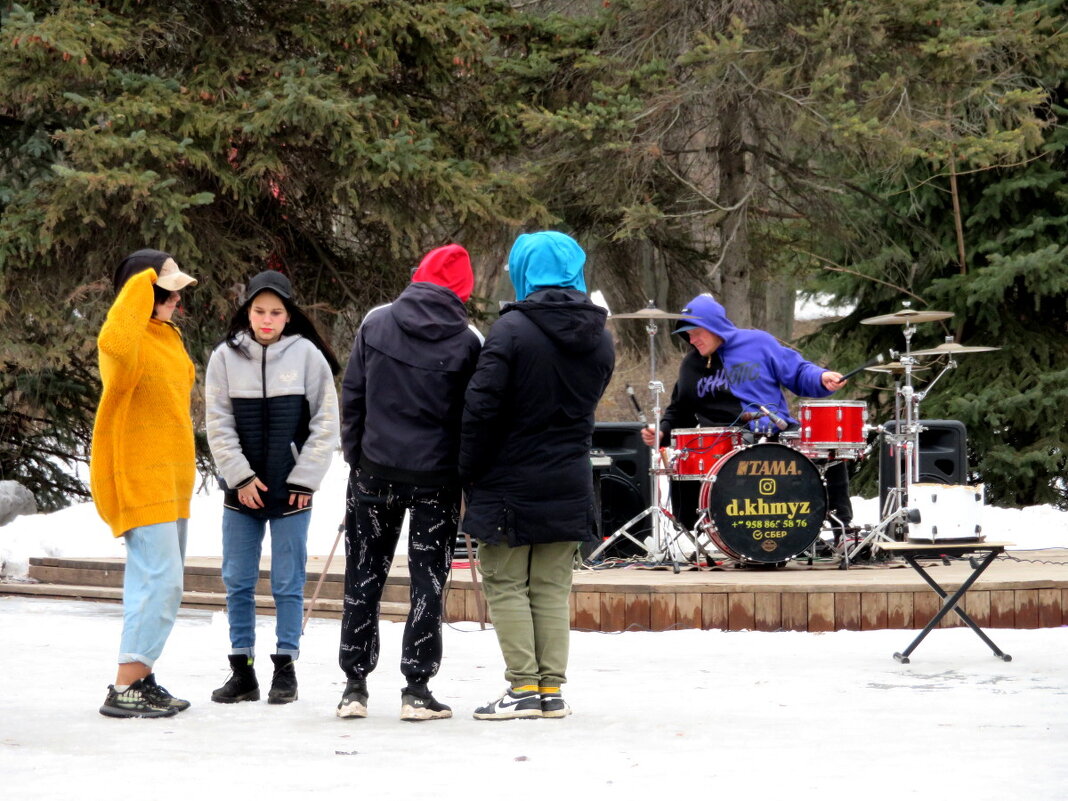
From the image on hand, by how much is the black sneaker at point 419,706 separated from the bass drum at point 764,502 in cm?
408

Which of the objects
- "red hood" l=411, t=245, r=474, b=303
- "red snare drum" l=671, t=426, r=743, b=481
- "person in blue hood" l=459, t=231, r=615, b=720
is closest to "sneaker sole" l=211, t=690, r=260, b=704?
"person in blue hood" l=459, t=231, r=615, b=720

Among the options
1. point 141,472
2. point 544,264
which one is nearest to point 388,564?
point 141,472

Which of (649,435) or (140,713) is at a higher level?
(649,435)

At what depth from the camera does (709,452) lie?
30.8ft

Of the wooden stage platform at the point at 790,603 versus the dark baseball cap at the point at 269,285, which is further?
the wooden stage platform at the point at 790,603

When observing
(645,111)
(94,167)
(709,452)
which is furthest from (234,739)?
(645,111)

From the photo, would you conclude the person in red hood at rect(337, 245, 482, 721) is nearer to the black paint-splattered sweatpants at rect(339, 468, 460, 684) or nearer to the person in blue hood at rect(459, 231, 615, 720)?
the black paint-splattered sweatpants at rect(339, 468, 460, 684)

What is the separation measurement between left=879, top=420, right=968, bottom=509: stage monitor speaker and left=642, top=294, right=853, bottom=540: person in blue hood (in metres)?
2.05

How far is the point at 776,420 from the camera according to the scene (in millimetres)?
9250

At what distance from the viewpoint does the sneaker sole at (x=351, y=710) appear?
5.29 meters

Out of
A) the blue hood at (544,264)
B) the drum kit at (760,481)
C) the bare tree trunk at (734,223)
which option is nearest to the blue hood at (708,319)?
the drum kit at (760,481)

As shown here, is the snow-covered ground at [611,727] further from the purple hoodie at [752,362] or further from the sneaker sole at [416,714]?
the purple hoodie at [752,362]

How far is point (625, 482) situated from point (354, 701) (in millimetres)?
5541

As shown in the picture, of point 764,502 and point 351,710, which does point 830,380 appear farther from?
point 351,710
